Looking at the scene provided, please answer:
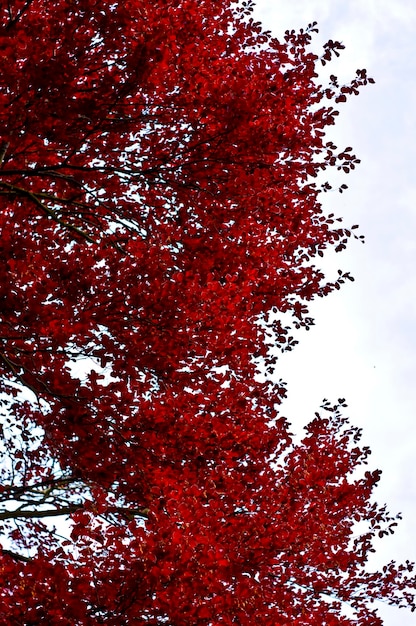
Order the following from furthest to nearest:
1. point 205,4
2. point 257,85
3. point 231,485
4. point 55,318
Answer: point 205,4, point 257,85, point 231,485, point 55,318

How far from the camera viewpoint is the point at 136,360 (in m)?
7.64

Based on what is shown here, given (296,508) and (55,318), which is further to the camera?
(296,508)

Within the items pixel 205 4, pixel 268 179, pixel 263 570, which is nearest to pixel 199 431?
pixel 263 570

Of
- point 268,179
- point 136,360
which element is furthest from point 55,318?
point 268,179

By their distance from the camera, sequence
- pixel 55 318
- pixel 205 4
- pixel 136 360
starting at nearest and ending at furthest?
pixel 55 318 → pixel 136 360 → pixel 205 4

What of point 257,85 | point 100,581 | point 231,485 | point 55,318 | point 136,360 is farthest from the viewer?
point 257,85

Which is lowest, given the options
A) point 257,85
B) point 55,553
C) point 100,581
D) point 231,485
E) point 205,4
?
point 100,581

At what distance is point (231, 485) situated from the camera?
27.0ft

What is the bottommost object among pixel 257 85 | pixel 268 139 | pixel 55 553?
pixel 55 553

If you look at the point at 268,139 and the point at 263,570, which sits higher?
the point at 268,139

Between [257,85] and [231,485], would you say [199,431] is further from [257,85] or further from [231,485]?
[257,85]

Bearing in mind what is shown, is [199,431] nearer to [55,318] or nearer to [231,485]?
[231,485]

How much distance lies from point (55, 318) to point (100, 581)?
97.5 inches

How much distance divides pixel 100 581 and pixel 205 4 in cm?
836
